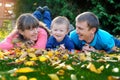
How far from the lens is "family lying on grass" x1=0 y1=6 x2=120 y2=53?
708cm

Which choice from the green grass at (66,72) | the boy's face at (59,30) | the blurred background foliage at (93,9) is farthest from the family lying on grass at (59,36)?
the blurred background foliage at (93,9)

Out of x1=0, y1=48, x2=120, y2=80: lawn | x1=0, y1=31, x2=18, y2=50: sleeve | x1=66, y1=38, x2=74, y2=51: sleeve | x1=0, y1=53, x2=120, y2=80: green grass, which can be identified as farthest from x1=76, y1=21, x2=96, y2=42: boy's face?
x1=0, y1=53, x2=120, y2=80: green grass

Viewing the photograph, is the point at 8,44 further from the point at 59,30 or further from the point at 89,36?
the point at 89,36

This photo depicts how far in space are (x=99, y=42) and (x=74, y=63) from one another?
2.78m

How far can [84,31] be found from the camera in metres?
7.30

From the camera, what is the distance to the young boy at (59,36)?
7.06 metres

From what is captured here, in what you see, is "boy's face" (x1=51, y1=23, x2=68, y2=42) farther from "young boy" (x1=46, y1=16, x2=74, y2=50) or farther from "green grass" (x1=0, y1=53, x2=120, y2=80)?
"green grass" (x1=0, y1=53, x2=120, y2=80)

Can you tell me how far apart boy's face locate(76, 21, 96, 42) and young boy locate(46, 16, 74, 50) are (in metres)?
0.19

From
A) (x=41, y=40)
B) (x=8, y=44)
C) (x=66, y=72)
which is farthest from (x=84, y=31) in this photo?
(x=66, y=72)

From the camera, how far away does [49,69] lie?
4336mm

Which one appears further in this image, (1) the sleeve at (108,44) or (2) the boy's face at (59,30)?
(1) the sleeve at (108,44)

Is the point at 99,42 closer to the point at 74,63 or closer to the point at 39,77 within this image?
the point at 74,63

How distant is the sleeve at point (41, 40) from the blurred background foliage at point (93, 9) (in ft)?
25.7

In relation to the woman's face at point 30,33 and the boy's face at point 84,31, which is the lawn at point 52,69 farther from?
the boy's face at point 84,31
